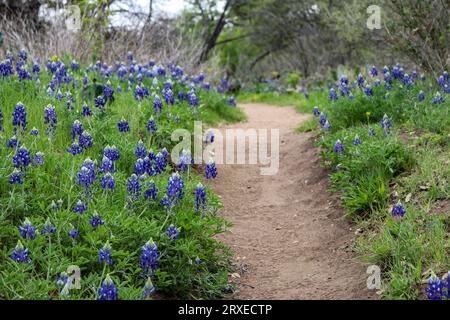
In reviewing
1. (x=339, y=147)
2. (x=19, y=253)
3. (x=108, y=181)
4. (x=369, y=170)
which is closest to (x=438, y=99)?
(x=339, y=147)

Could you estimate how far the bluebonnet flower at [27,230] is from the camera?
3.66 m

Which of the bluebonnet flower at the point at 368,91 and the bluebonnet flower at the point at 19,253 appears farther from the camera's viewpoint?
the bluebonnet flower at the point at 368,91

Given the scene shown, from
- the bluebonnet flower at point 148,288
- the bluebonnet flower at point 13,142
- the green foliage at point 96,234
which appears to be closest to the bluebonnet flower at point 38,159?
the green foliage at point 96,234

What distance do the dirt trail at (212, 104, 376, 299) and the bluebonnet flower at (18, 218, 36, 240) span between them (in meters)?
1.55

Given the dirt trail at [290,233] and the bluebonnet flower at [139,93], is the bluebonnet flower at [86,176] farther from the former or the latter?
the bluebonnet flower at [139,93]

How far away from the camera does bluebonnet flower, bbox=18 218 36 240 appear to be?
144 inches

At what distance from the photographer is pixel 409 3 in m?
8.46

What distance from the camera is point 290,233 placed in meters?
5.49

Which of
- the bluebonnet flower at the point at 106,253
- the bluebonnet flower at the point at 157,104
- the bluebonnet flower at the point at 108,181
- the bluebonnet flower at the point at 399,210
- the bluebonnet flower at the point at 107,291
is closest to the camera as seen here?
the bluebonnet flower at the point at 107,291

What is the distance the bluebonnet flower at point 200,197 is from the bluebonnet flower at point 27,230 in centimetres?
124

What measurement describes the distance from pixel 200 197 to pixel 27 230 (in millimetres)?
1320

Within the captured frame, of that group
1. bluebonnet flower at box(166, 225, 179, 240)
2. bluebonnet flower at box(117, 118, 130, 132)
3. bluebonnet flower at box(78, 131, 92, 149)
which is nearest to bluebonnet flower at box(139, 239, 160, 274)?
bluebonnet flower at box(166, 225, 179, 240)
